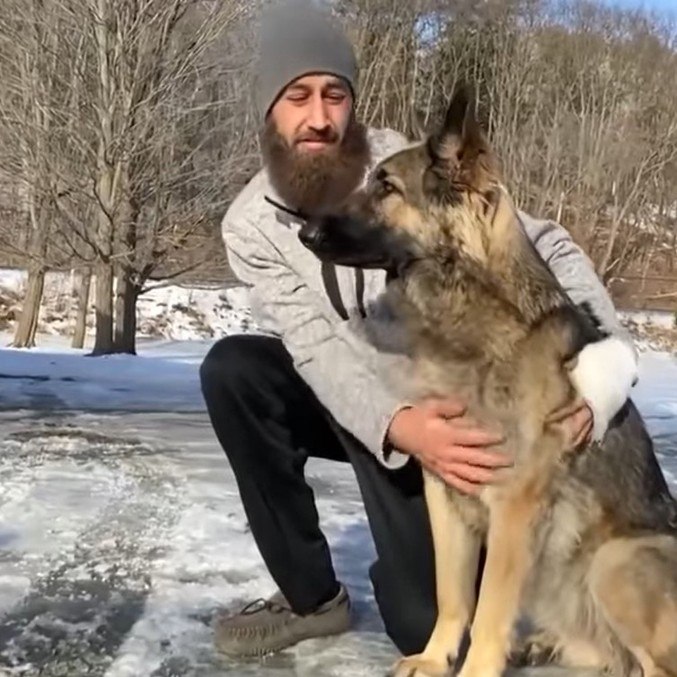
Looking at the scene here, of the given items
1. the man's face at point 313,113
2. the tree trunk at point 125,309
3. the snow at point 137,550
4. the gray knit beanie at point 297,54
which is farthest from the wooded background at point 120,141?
the man's face at point 313,113

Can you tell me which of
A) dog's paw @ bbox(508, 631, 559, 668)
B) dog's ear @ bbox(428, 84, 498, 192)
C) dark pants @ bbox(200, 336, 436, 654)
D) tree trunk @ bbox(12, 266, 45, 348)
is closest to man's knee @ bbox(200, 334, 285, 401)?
dark pants @ bbox(200, 336, 436, 654)

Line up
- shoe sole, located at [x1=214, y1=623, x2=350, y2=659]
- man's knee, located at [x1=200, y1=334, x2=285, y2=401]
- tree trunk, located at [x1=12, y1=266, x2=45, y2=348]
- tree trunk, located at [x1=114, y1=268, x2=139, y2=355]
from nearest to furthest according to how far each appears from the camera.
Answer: shoe sole, located at [x1=214, y1=623, x2=350, y2=659]
man's knee, located at [x1=200, y1=334, x2=285, y2=401]
tree trunk, located at [x1=114, y1=268, x2=139, y2=355]
tree trunk, located at [x1=12, y1=266, x2=45, y2=348]

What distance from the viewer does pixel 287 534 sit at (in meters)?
3.10

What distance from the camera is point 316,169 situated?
3098 mm

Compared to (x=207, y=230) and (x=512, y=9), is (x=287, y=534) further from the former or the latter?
(x=512, y=9)

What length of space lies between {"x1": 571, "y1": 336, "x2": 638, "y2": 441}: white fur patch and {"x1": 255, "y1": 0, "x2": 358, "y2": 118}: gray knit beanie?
1101 millimetres

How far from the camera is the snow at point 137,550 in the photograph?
9.61ft

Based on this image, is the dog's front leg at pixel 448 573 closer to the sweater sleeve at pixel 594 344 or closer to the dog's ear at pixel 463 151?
the sweater sleeve at pixel 594 344

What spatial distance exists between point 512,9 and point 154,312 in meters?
12.4

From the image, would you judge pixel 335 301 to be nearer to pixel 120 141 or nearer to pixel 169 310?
pixel 120 141

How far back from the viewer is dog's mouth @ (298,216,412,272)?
272 cm

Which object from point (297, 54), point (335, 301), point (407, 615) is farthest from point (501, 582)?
point (297, 54)

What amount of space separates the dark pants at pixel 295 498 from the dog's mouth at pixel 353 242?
20.3 inches

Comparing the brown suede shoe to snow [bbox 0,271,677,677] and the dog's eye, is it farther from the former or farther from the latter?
the dog's eye
